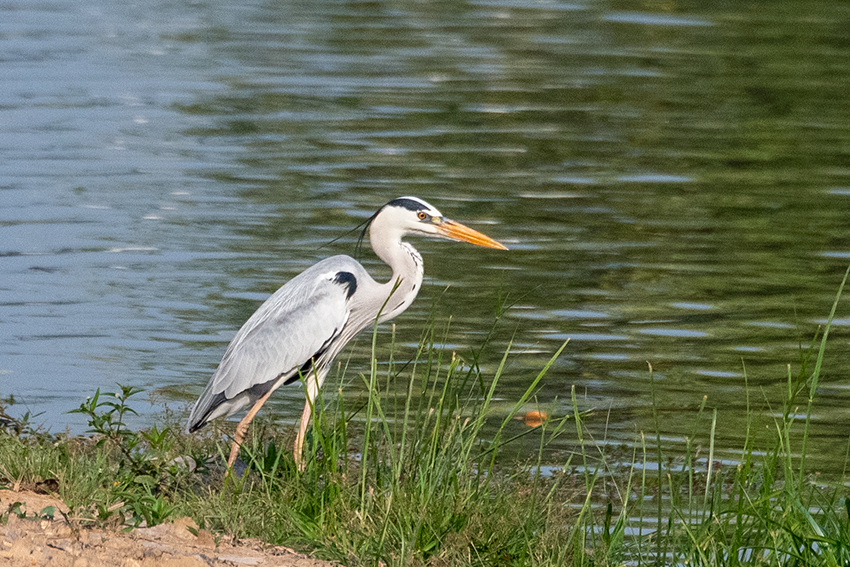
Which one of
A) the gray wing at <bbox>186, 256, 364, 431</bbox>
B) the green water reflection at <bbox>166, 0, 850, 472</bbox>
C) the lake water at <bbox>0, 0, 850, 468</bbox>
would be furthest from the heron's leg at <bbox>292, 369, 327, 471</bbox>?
the green water reflection at <bbox>166, 0, 850, 472</bbox>

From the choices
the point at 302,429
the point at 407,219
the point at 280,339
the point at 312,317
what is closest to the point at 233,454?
the point at 302,429

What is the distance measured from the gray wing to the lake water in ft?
4.45

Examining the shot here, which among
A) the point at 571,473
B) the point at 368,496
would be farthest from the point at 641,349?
the point at 368,496

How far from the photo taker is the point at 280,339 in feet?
21.4

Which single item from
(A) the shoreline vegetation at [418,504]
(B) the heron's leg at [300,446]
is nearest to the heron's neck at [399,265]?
(B) the heron's leg at [300,446]

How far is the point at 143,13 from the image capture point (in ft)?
84.0

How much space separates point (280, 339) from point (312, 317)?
0.62 ft

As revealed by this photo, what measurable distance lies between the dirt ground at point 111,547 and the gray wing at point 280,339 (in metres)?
1.38

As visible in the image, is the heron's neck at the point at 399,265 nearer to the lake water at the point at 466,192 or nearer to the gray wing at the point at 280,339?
the gray wing at the point at 280,339

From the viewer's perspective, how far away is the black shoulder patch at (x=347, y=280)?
21.7ft

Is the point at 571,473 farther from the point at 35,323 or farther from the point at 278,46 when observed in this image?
the point at 278,46

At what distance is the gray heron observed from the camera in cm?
645

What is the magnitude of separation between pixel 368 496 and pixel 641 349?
168 inches

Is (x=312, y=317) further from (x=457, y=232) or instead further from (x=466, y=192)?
(x=466, y=192)
